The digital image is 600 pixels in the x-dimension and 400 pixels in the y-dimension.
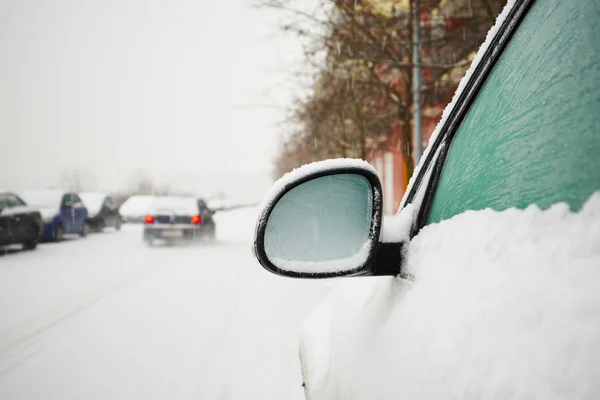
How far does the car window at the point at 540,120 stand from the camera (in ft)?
2.30

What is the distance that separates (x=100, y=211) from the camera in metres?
17.8

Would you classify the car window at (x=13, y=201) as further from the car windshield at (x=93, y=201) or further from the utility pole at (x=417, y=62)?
the utility pole at (x=417, y=62)

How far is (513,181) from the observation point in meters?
0.88

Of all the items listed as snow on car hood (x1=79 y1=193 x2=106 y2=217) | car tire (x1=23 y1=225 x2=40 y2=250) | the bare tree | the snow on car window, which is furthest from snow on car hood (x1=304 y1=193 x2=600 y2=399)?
snow on car hood (x1=79 y1=193 x2=106 y2=217)

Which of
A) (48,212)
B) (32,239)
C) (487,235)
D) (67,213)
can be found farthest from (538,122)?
(67,213)

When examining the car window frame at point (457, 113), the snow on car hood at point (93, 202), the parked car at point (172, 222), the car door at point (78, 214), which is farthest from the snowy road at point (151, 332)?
the snow on car hood at point (93, 202)

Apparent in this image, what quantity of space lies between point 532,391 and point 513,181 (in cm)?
44

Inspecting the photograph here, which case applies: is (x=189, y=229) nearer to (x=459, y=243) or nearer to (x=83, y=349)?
(x=83, y=349)

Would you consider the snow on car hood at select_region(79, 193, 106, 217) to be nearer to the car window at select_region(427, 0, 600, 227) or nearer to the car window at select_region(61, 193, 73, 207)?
the car window at select_region(61, 193, 73, 207)

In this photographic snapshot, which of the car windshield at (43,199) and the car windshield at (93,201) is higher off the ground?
the car windshield at (43,199)

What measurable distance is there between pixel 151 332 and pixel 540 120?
465 centimetres

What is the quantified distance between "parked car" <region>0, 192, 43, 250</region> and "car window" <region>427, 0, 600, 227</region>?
12.1 meters

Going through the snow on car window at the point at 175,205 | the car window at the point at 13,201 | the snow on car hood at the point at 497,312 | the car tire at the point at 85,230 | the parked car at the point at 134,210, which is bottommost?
the parked car at the point at 134,210

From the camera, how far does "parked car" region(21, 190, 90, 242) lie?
1362 centimetres
